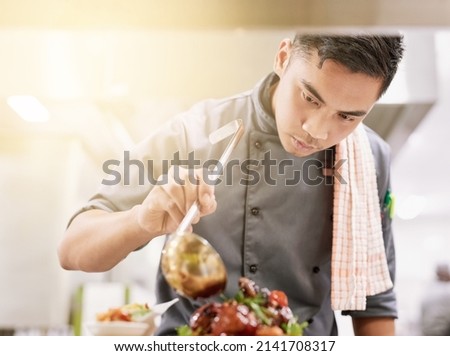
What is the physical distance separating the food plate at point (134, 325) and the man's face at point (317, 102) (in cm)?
57

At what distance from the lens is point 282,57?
1.75 metres

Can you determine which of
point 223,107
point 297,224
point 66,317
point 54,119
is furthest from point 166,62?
point 66,317

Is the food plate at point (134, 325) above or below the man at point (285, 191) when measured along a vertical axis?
below

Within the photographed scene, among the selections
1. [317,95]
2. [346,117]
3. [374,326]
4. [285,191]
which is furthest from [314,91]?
[374,326]

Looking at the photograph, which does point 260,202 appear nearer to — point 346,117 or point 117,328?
point 346,117

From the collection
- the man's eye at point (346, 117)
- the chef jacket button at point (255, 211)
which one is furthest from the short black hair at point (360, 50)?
the chef jacket button at point (255, 211)

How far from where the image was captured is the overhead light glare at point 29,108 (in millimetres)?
1845

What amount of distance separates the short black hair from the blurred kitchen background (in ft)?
0.29

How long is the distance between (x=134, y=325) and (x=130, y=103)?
67 cm

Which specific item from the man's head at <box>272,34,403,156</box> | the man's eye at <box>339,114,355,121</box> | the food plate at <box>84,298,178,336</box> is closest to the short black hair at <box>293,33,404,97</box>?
the man's head at <box>272,34,403,156</box>

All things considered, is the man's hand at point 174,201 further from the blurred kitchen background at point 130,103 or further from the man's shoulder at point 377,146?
the man's shoulder at point 377,146

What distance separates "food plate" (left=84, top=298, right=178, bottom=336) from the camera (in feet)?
5.33

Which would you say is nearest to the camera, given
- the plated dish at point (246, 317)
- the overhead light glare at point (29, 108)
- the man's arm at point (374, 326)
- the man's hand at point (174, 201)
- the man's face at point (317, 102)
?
the plated dish at point (246, 317)

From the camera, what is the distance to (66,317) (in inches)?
68.2
